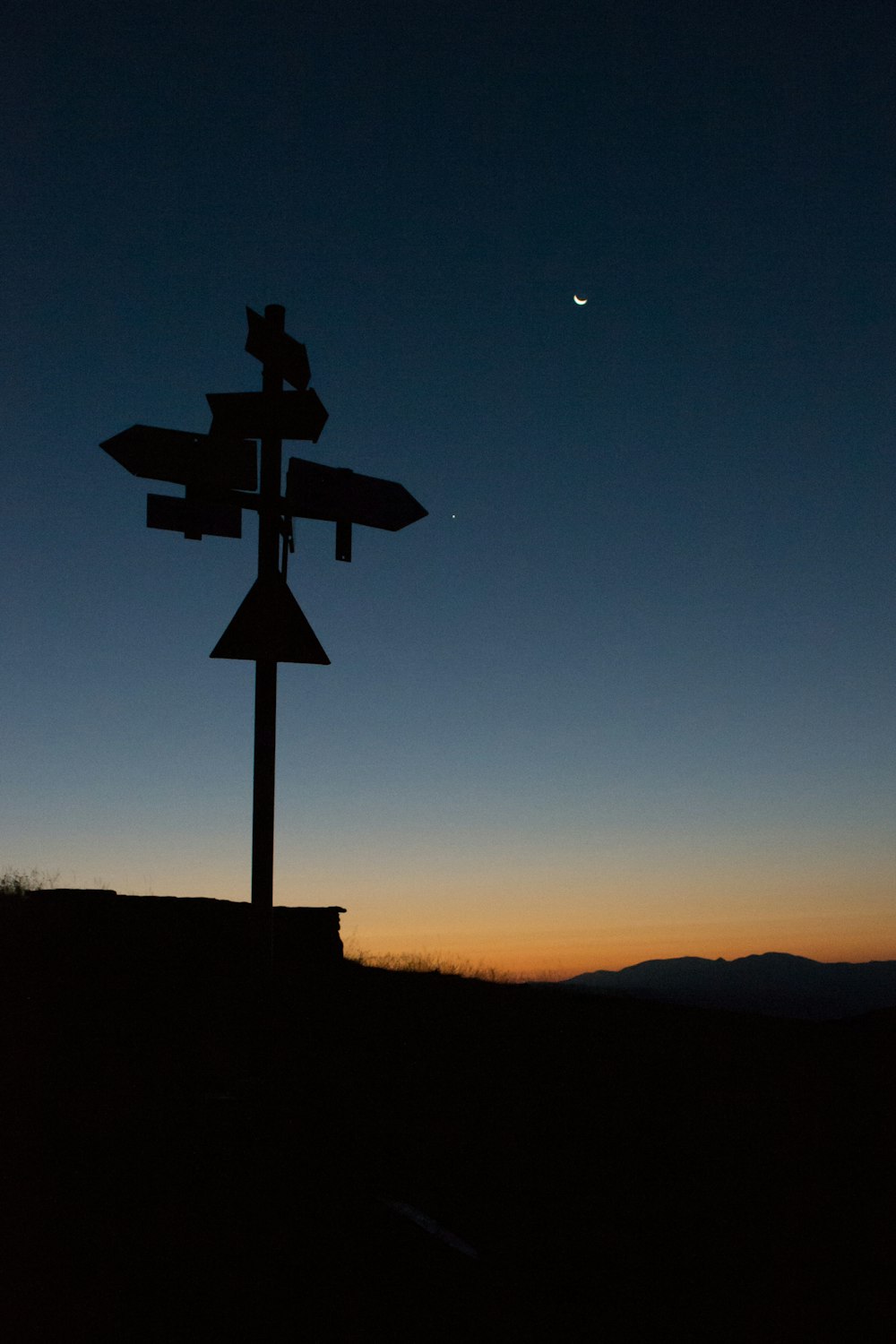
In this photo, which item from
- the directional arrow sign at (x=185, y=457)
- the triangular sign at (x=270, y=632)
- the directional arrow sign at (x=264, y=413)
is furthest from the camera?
the directional arrow sign at (x=264, y=413)

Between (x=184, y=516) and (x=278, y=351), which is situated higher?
(x=278, y=351)

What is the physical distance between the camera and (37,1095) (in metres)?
5.13

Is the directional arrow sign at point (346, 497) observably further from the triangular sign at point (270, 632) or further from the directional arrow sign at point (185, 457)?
the triangular sign at point (270, 632)

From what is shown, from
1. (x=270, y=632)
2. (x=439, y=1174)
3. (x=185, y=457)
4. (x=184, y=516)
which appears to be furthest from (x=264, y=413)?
(x=439, y=1174)

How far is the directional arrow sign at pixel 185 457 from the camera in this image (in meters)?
5.45

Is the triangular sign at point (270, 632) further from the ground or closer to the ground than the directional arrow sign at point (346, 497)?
closer to the ground

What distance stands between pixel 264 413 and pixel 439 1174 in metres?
3.89

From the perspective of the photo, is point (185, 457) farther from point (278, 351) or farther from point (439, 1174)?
point (439, 1174)

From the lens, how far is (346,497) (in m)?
5.83

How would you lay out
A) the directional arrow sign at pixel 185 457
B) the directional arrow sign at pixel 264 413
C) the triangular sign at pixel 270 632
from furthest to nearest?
1. the directional arrow sign at pixel 264 413
2. the directional arrow sign at pixel 185 457
3. the triangular sign at pixel 270 632

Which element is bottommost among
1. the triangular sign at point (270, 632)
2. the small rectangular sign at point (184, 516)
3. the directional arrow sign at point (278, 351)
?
the triangular sign at point (270, 632)

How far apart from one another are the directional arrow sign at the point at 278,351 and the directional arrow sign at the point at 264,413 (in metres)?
0.12

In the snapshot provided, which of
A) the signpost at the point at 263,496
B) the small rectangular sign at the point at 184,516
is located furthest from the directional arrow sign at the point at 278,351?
the small rectangular sign at the point at 184,516

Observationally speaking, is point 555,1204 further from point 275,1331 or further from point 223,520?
point 223,520
